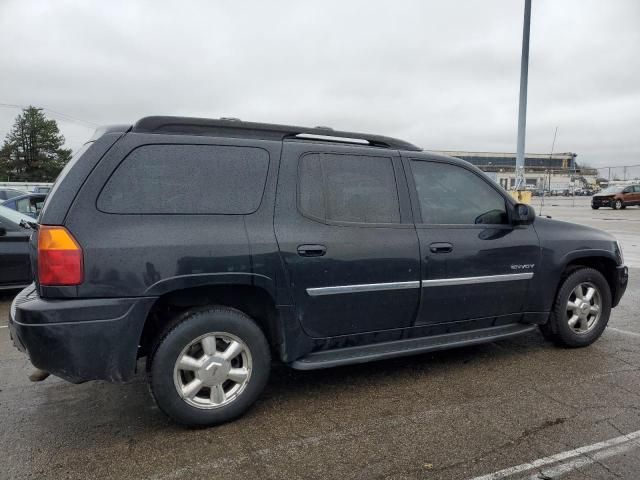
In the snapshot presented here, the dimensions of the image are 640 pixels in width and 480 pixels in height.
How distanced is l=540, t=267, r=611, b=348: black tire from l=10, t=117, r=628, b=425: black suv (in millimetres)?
453

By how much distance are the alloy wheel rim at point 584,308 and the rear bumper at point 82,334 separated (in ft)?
12.2

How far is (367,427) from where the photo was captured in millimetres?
3195

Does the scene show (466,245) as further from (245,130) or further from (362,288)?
(245,130)

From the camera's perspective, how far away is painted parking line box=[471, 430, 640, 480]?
268 centimetres

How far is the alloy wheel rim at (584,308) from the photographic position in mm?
4648

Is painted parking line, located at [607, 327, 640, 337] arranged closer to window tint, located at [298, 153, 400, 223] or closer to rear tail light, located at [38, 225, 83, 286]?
window tint, located at [298, 153, 400, 223]

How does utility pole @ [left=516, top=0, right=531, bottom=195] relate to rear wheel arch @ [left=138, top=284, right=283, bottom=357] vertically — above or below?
above

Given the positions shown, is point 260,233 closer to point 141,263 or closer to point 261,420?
point 141,263

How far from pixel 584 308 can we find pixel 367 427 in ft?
8.75

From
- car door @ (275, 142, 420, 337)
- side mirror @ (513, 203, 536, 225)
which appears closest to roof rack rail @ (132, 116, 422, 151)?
car door @ (275, 142, 420, 337)

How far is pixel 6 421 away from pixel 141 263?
1.49 metres

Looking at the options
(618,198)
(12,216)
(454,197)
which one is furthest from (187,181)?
(618,198)

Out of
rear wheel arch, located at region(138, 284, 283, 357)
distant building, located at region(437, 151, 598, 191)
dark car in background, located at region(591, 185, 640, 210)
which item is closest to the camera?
rear wheel arch, located at region(138, 284, 283, 357)

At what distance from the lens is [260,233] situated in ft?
10.6
